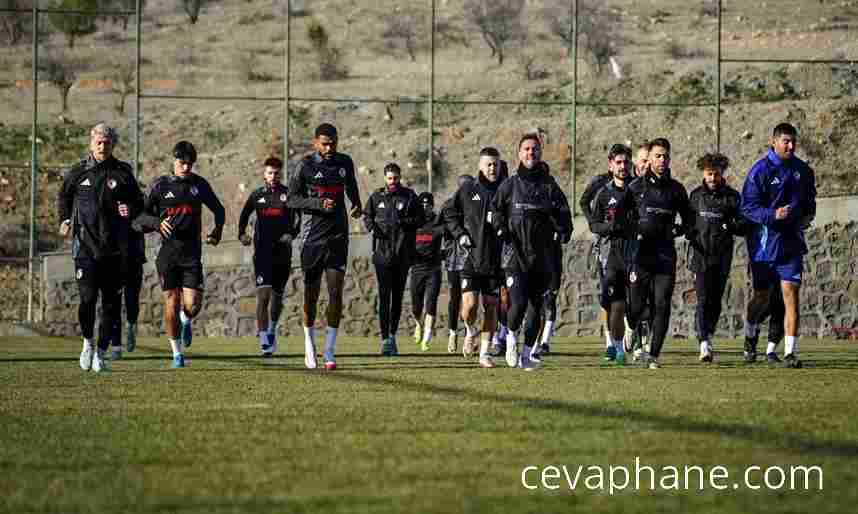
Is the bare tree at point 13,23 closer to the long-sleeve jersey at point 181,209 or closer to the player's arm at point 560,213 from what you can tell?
the long-sleeve jersey at point 181,209

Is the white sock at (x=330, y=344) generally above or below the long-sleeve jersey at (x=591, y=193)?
below

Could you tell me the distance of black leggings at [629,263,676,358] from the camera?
15250mm

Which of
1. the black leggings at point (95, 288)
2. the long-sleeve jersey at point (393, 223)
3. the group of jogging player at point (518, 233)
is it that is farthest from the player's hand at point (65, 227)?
the long-sleeve jersey at point (393, 223)

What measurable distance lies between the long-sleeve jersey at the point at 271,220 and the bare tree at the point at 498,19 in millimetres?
Result: 49714

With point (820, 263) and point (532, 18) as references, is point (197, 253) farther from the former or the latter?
point (532, 18)

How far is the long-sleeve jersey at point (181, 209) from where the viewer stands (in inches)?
606

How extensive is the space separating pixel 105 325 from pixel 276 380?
2359 mm

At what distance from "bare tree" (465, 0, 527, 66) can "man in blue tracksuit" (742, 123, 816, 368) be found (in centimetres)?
5428

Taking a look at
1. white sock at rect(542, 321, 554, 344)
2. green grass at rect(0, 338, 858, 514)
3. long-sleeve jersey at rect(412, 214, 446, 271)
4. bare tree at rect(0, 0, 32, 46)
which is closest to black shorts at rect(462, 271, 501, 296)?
green grass at rect(0, 338, 858, 514)

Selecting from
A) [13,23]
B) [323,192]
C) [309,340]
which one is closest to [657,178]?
[323,192]

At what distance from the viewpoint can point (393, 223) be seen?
20.8m

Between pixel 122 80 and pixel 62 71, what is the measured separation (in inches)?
119

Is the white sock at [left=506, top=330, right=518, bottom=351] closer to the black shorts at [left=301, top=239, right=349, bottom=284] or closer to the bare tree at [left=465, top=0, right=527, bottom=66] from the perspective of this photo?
the black shorts at [left=301, top=239, right=349, bottom=284]

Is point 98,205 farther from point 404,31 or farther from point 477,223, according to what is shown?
point 404,31
